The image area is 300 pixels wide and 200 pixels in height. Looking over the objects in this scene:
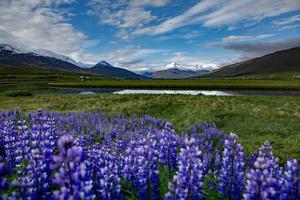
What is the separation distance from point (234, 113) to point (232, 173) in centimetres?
1898

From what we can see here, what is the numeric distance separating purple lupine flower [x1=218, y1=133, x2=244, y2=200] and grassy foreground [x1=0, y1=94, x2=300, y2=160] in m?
8.12

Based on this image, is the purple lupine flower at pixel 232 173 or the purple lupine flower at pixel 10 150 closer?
the purple lupine flower at pixel 232 173

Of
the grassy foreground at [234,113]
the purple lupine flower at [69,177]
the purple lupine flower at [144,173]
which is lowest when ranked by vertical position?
the grassy foreground at [234,113]

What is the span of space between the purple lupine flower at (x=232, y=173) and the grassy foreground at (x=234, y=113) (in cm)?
812

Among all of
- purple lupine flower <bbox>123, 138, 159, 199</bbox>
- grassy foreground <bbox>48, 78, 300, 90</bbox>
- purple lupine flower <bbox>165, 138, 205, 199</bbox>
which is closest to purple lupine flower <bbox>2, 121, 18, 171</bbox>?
purple lupine flower <bbox>123, 138, 159, 199</bbox>

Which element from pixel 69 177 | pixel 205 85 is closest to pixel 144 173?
pixel 69 177

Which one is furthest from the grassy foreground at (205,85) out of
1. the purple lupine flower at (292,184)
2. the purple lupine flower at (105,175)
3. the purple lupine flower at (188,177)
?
the purple lupine flower at (188,177)

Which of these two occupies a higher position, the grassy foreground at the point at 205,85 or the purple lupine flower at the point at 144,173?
the grassy foreground at the point at 205,85

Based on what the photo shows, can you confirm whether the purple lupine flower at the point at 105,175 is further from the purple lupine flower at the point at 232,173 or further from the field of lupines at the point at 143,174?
the purple lupine flower at the point at 232,173

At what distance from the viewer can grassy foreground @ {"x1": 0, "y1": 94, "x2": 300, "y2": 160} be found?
18.1 metres

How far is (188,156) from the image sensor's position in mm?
5504

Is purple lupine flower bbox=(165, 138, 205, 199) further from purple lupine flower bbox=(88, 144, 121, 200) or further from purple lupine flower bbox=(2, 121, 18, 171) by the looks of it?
purple lupine flower bbox=(2, 121, 18, 171)

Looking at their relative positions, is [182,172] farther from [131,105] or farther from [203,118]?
[131,105]

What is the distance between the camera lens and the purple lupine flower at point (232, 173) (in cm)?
638
